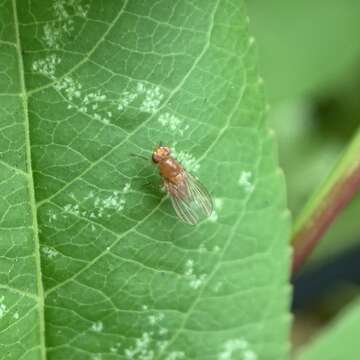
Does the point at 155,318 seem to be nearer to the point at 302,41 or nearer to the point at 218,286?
the point at 218,286

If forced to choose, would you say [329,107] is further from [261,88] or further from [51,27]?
[51,27]

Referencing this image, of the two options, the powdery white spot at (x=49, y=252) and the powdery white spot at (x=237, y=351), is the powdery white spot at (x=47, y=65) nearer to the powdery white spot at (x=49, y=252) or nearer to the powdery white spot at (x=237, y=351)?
the powdery white spot at (x=49, y=252)

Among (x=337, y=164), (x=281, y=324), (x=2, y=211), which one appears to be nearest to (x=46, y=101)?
(x=2, y=211)

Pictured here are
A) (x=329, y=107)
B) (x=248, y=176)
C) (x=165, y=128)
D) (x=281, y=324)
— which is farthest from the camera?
(x=329, y=107)

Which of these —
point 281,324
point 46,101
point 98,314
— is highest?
point 46,101

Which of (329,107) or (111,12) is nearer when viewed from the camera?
(111,12)

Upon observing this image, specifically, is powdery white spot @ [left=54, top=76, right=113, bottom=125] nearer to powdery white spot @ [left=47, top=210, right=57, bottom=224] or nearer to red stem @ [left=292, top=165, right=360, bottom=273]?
powdery white spot @ [left=47, top=210, right=57, bottom=224]

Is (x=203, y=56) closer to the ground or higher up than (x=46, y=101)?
higher up

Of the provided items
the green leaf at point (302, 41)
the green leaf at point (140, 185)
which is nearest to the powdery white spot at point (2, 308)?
the green leaf at point (140, 185)

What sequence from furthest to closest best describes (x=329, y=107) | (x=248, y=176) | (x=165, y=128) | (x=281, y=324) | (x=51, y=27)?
(x=329, y=107)
(x=281, y=324)
(x=248, y=176)
(x=165, y=128)
(x=51, y=27)
